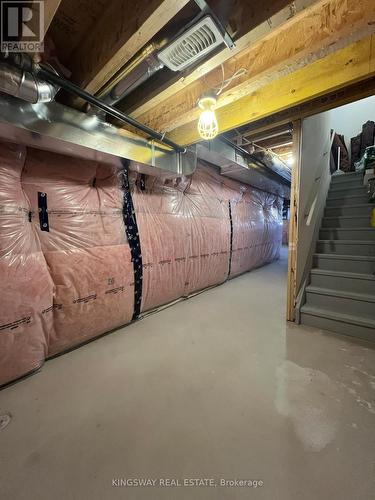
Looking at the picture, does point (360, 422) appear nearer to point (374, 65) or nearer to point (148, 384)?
point (148, 384)

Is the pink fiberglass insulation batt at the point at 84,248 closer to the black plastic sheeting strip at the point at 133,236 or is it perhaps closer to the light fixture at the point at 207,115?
the black plastic sheeting strip at the point at 133,236

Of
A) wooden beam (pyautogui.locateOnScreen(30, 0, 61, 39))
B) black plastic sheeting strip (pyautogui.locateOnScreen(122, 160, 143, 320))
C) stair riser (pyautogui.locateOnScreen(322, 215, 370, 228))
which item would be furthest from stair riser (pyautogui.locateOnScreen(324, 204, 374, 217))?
wooden beam (pyautogui.locateOnScreen(30, 0, 61, 39))

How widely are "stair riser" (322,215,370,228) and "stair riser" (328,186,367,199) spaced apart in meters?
0.63

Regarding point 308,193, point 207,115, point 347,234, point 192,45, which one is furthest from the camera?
point 347,234

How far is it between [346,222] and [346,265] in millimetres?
941

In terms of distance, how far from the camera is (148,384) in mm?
1457

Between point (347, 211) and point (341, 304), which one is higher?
point (347, 211)

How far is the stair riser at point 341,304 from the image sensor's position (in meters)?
2.05

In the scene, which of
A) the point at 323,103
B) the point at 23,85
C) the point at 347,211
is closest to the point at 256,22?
the point at 23,85

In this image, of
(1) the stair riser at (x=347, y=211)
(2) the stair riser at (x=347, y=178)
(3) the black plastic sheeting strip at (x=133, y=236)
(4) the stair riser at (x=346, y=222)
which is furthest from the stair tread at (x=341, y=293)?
(2) the stair riser at (x=347, y=178)

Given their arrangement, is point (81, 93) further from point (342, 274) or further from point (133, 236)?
point (342, 274)

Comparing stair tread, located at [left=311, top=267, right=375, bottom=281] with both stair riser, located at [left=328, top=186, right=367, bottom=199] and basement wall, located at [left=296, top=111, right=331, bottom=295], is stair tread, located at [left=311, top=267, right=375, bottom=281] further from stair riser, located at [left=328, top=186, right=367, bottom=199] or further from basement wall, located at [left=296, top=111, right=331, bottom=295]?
stair riser, located at [left=328, top=186, right=367, bottom=199]

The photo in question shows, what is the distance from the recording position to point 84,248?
6.16 feet

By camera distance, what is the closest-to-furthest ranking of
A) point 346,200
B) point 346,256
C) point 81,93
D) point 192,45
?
point 192,45 < point 81,93 < point 346,256 < point 346,200
